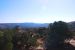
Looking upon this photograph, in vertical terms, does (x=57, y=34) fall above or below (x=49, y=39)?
above

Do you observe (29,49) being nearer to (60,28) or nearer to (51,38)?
(51,38)

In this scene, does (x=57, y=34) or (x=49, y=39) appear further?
(x=57, y=34)

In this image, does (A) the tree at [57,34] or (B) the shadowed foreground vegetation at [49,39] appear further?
(A) the tree at [57,34]

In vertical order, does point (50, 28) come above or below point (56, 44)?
above

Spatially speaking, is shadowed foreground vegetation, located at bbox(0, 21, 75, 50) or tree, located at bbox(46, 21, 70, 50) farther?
tree, located at bbox(46, 21, 70, 50)

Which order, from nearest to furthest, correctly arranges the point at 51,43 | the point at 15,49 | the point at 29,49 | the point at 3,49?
the point at 3,49, the point at 15,49, the point at 29,49, the point at 51,43

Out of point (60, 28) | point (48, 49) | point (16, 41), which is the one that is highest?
point (60, 28)

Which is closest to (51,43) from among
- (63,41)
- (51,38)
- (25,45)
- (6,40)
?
(51,38)

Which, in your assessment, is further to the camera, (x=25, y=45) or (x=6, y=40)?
(x=25, y=45)
